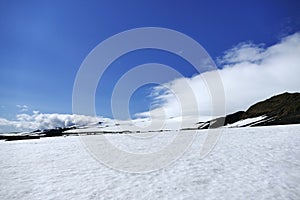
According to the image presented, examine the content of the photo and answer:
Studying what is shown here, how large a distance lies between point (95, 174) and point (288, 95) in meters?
98.7

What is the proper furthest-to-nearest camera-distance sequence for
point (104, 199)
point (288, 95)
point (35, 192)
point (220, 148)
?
1. point (288, 95)
2. point (220, 148)
3. point (35, 192)
4. point (104, 199)

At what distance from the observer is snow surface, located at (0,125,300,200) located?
30.0ft

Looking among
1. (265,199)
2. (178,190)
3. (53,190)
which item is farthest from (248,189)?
(53,190)

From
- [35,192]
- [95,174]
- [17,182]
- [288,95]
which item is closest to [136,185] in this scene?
[95,174]

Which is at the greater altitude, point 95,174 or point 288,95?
point 288,95

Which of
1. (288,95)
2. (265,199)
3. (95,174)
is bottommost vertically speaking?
(265,199)

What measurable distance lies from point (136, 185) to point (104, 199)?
1.82 meters

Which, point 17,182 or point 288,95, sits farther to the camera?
point 288,95

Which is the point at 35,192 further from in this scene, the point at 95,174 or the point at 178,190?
the point at 178,190

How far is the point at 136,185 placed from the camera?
10352 mm

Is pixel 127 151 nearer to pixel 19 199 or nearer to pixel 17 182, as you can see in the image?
pixel 17 182

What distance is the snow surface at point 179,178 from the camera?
30.0 feet

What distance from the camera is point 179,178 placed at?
35.8ft

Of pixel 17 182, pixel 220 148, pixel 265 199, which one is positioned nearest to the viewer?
pixel 265 199
